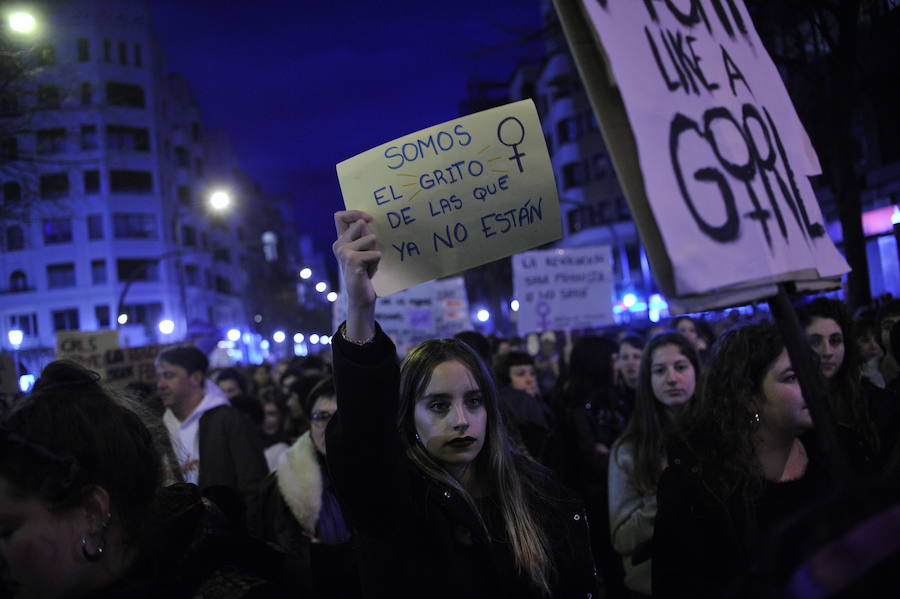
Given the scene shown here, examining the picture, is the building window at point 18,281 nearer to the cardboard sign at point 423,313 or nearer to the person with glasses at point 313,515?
the cardboard sign at point 423,313

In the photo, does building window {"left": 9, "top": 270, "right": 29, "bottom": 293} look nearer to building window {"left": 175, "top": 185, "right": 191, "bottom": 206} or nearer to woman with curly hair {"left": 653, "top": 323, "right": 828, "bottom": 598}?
building window {"left": 175, "top": 185, "right": 191, "bottom": 206}

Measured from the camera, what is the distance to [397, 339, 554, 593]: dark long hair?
2479 millimetres

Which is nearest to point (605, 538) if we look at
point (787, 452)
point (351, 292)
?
point (787, 452)

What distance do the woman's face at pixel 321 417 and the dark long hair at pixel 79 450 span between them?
95.1 inches

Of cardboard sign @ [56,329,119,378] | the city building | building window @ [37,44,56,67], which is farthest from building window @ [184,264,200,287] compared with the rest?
cardboard sign @ [56,329,119,378]

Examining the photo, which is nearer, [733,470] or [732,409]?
[733,470]

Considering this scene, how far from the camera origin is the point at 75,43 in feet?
181

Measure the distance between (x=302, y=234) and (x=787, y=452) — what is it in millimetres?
133581

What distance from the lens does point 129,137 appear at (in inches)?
2228

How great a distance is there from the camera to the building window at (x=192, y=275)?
200ft

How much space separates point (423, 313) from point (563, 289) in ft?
8.49

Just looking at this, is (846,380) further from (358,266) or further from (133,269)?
(133,269)

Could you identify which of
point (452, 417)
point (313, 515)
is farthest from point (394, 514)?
point (313, 515)

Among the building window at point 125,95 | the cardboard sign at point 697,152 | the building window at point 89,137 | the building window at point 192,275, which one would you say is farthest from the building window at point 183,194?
the cardboard sign at point 697,152
